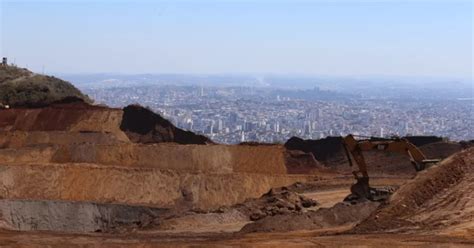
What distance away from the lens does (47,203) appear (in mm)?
26297

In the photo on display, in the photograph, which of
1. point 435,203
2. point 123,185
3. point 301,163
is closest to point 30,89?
point 301,163

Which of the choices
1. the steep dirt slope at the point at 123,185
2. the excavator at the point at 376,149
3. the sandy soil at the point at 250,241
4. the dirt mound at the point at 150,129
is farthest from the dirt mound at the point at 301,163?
the sandy soil at the point at 250,241

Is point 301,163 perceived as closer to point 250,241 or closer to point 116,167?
point 116,167

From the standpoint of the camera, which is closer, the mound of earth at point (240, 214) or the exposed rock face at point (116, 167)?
the mound of earth at point (240, 214)

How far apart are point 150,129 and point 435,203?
91.5 ft

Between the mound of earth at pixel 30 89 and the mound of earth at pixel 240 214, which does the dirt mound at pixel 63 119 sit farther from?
the mound of earth at pixel 240 214

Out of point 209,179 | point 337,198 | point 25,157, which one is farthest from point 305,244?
point 25,157

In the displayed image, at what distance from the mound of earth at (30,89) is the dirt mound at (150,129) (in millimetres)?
6908

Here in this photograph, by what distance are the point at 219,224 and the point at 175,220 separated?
4.53ft

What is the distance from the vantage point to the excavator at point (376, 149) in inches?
876

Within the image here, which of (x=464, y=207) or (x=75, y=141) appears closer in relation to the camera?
(x=464, y=207)

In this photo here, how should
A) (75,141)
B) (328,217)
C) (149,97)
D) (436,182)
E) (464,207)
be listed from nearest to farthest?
(464,207)
(436,182)
(328,217)
(75,141)
(149,97)

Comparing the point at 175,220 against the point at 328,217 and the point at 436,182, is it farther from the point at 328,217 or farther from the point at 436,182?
the point at 436,182

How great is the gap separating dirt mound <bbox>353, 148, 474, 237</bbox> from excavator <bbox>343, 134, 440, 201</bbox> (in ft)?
5.91
